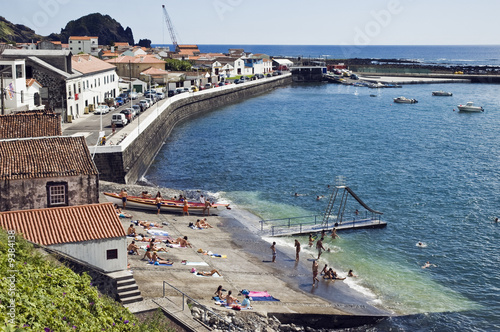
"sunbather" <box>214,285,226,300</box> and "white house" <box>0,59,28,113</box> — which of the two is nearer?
"sunbather" <box>214,285,226,300</box>

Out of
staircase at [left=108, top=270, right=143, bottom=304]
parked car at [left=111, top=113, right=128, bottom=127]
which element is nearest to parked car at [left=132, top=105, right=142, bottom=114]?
parked car at [left=111, top=113, right=128, bottom=127]

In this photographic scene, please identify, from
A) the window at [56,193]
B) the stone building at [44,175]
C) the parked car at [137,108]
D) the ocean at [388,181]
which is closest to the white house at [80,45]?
the ocean at [388,181]

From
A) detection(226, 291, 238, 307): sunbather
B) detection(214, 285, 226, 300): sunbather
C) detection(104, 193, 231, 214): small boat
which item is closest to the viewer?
detection(226, 291, 238, 307): sunbather

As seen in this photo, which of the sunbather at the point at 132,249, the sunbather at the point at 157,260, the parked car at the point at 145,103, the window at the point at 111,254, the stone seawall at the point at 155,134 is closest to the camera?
the window at the point at 111,254

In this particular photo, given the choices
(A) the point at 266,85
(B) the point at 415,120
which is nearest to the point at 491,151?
(B) the point at 415,120

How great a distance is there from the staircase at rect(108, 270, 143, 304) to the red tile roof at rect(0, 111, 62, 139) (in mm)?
11965

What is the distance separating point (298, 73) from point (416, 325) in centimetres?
15866

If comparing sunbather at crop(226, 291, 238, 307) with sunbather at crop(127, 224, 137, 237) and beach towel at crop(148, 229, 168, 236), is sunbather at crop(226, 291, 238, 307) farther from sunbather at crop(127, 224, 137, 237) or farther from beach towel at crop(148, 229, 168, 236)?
beach towel at crop(148, 229, 168, 236)

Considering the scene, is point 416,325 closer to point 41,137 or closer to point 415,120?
point 41,137

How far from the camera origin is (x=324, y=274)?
31.3 m

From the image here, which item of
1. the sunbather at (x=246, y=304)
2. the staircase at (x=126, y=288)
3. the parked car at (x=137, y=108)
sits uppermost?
the parked car at (x=137, y=108)

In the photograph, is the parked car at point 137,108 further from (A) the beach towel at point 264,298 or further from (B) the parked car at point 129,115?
(A) the beach towel at point 264,298

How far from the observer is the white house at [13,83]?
54.0 m

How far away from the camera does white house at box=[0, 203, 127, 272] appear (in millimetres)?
22516
